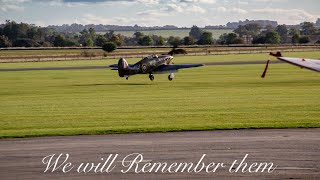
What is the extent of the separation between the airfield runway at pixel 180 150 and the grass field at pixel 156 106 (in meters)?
1.78

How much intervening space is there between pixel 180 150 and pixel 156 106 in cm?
1455

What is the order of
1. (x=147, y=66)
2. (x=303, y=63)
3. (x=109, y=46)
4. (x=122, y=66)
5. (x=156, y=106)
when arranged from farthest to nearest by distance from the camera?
(x=109, y=46), (x=147, y=66), (x=122, y=66), (x=156, y=106), (x=303, y=63)

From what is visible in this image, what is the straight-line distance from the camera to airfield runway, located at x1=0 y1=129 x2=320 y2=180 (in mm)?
16234

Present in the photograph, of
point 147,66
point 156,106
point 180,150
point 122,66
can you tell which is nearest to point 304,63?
point 180,150

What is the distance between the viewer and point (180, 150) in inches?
763

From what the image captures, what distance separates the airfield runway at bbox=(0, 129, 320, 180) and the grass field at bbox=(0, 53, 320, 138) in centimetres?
178

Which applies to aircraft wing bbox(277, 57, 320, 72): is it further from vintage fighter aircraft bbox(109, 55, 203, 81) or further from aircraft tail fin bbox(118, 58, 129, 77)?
vintage fighter aircraft bbox(109, 55, 203, 81)

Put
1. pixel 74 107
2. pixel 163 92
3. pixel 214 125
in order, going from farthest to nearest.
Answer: pixel 163 92 → pixel 74 107 → pixel 214 125

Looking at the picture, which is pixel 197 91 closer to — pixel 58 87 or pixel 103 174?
pixel 58 87

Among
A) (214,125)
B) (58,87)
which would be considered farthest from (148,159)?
(58,87)

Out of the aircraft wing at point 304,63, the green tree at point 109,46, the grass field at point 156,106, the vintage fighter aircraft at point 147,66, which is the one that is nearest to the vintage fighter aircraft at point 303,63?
the aircraft wing at point 304,63

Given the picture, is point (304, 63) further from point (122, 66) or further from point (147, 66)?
point (147, 66)

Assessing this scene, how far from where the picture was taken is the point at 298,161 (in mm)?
17516

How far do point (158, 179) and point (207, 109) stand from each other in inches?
641
